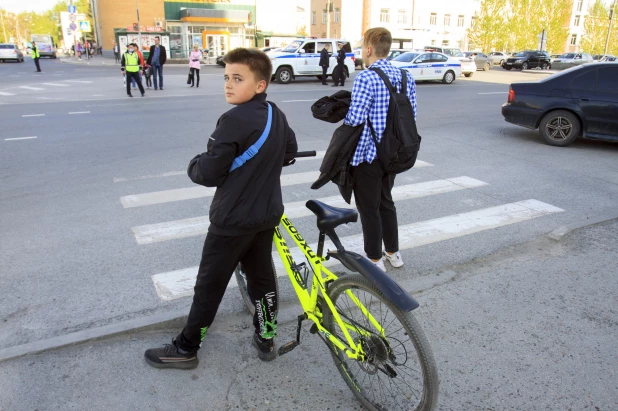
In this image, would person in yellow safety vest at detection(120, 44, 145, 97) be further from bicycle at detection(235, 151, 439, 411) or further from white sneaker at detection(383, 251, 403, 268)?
bicycle at detection(235, 151, 439, 411)

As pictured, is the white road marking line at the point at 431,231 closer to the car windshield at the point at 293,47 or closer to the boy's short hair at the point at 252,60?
the boy's short hair at the point at 252,60

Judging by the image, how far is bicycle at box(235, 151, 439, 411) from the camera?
2318mm

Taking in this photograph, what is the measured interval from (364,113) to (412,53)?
23.4 m

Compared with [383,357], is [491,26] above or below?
above

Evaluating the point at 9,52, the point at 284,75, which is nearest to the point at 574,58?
the point at 284,75

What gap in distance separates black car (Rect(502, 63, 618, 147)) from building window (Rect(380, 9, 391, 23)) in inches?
2288

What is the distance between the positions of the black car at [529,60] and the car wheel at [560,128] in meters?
37.4

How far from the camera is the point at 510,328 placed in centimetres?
343

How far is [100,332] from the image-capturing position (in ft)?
10.6

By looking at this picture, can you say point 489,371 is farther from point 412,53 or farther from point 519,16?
point 519,16

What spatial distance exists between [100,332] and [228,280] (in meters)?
1.09

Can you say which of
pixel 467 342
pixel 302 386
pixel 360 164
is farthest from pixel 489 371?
pixel 360 164

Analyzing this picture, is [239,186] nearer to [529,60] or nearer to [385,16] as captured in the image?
[529,60]

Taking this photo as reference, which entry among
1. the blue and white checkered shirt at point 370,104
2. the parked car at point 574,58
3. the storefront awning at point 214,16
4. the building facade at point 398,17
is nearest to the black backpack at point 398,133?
the blue and white checkered shirt at point 370,104
